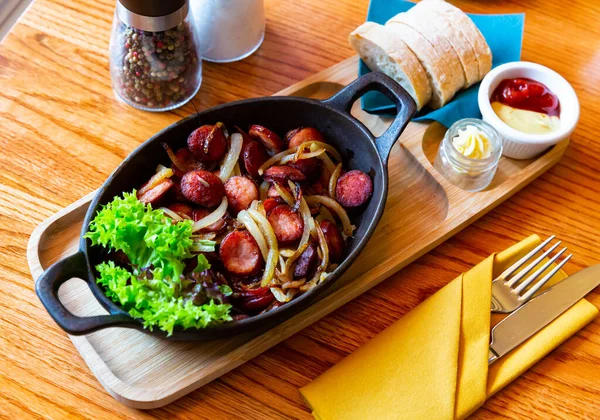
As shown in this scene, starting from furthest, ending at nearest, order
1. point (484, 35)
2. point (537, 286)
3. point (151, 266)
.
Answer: point (484, 35) → point (537, 286) → point (151, 266)

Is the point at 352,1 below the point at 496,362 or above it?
above

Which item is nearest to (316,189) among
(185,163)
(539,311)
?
(185,163)

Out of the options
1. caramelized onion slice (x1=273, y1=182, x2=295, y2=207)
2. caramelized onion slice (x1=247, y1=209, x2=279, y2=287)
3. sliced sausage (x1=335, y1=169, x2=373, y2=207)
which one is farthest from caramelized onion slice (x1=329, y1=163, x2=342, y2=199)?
caramelized onion slice (x1=247, y1=209, x2=279, y2=287)

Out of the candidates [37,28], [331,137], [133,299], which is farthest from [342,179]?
[37,28]

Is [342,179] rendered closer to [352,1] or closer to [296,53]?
[296,53]

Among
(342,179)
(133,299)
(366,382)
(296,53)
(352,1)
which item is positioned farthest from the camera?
(352,1)

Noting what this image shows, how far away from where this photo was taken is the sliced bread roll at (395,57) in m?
2.00

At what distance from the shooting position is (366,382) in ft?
5.16

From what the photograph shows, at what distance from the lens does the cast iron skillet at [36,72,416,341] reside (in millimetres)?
1439

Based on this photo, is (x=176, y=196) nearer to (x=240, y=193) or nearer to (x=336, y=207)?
(x=240, y=193)

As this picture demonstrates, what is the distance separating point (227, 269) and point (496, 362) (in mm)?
765

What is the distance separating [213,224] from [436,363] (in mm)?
699

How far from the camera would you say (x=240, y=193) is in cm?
173

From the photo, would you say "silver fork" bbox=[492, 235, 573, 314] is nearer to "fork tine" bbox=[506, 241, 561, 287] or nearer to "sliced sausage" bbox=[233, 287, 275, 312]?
"fork tine" bbox=[506, 241, 561, 287]
